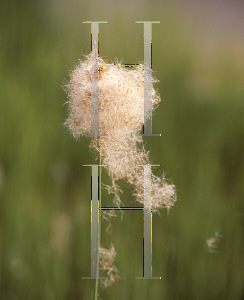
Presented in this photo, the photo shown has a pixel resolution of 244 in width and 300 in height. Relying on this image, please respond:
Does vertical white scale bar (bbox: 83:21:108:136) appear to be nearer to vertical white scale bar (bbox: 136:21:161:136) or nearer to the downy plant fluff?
the downy plant fluff

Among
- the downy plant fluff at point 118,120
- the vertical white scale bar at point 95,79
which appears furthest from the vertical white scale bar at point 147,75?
the vertical white scale bar at point 95,79

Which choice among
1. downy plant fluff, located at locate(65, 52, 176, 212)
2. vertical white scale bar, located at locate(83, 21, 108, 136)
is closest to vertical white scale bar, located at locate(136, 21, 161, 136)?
downy plant fluff, located at locate(65, 52, 176, 212)

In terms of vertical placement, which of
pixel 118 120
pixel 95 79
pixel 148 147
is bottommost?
pixel 148 147

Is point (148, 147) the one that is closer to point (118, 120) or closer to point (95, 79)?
point (118, 120)

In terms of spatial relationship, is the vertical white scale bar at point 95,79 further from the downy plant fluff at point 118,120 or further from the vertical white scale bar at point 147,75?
the vertical white scale bar at point 147,75

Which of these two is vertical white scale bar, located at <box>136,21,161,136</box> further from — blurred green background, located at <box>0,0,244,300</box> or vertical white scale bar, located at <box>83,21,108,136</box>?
vertical white scale bar, located at <box>83,21,108,136</box>

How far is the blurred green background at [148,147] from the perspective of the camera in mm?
1149

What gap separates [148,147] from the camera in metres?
1.16

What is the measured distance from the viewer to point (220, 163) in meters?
1.17

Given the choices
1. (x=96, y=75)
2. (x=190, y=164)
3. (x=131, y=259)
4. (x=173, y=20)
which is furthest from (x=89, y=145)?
(x=173, y=20)

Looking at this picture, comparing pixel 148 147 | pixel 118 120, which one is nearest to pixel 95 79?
pixel 118 120

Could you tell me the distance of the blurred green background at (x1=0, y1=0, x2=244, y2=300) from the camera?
3.77 feet

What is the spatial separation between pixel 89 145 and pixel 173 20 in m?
0.88

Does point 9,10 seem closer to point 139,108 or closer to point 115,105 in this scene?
point 115,105
